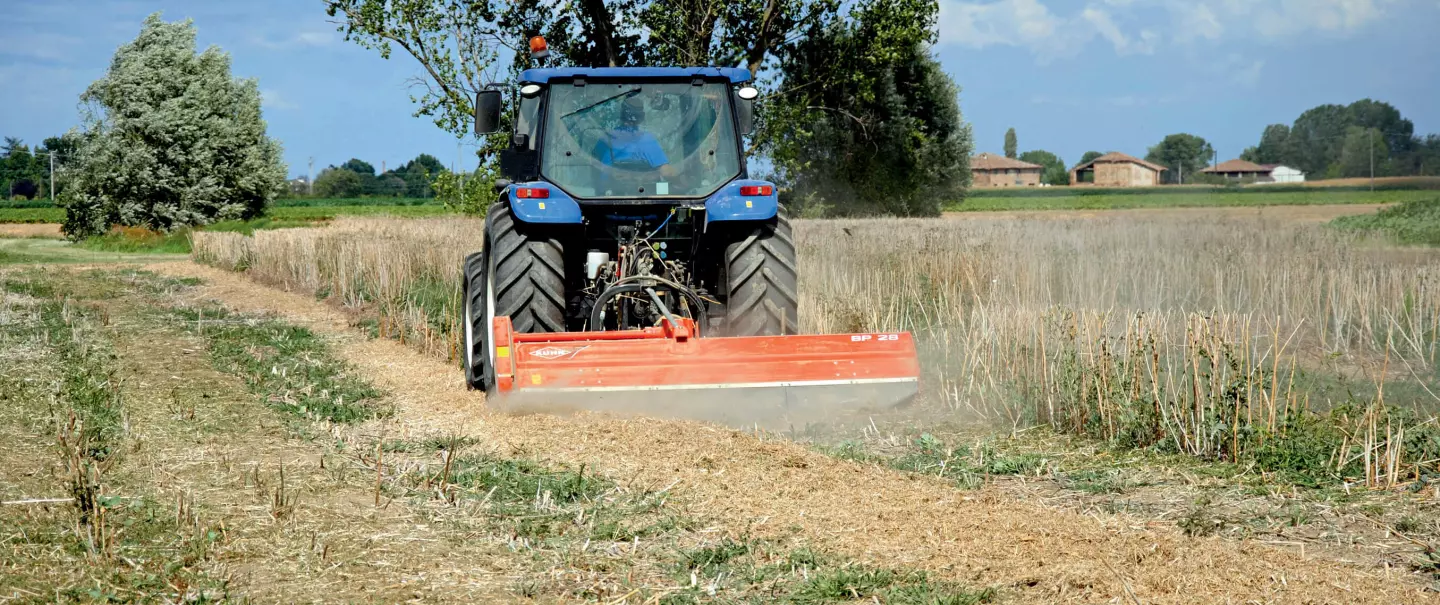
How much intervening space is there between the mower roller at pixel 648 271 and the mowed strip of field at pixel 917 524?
300 mm

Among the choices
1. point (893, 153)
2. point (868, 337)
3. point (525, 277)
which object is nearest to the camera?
point (868, 337)

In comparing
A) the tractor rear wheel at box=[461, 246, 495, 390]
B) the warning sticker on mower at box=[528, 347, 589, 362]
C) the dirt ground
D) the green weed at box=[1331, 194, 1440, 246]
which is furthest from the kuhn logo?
the green weed at box=[1331, 194, 1440, 246]

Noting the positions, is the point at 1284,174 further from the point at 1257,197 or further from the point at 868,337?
the point at 868,337

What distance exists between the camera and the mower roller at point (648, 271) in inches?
253

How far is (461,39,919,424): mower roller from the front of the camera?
643 centimetres

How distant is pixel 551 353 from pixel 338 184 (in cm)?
8018

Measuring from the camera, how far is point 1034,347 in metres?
6.70

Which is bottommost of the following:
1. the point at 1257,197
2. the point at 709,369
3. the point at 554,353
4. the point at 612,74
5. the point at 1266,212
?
the point at 709,369

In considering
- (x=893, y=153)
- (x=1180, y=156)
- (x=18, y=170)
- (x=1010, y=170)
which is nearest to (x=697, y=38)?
(x=1180, y=156)

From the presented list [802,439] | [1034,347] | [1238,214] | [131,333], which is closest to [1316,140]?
[1238,214]

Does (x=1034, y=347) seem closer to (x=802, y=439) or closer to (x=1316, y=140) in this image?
(x=802, y=439)

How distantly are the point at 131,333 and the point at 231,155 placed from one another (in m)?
26.1

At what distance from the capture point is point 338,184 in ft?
270

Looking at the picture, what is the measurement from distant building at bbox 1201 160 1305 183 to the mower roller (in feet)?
36.5
